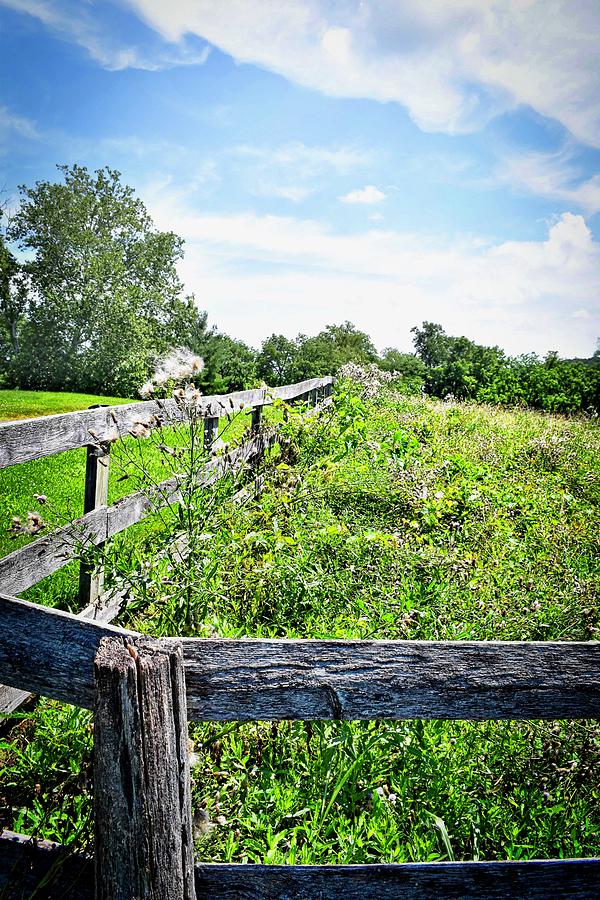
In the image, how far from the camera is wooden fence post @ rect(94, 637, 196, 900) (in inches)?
49.9

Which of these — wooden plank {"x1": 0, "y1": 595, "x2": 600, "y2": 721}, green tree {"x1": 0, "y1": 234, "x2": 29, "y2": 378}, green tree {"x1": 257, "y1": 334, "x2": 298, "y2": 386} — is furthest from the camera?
green tree {"x1": 0, "y1": 234, "x2": 29, "y2": 378}

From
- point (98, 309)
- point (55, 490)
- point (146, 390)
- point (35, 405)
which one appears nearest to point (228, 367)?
point (98, 309)

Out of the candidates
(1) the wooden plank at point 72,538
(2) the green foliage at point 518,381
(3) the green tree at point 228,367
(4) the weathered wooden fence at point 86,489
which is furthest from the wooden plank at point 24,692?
(3) the green tree at point 228,367

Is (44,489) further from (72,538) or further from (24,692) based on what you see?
(72,538)

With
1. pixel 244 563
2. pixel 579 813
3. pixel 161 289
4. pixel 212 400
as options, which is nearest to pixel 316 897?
pixel 579 813

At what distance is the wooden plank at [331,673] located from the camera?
4.52 feet

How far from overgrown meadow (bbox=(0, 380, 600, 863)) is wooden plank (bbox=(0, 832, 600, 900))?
0.10 metres

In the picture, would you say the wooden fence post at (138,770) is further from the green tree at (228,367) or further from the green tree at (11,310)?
the green tree at (11,310)

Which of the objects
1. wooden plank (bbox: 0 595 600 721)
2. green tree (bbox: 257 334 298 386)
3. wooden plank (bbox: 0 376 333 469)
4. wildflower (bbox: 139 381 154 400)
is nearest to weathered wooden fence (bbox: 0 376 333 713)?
wooden plank (bbox: 0 376 333 469)

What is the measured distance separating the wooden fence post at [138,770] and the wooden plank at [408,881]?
7.6 inches

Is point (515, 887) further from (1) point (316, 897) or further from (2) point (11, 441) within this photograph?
(2) point (11, 441)

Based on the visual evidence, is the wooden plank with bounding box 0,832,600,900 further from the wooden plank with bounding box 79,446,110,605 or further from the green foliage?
the green foliage

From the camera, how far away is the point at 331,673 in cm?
143

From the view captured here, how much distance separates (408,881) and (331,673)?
64 cm
